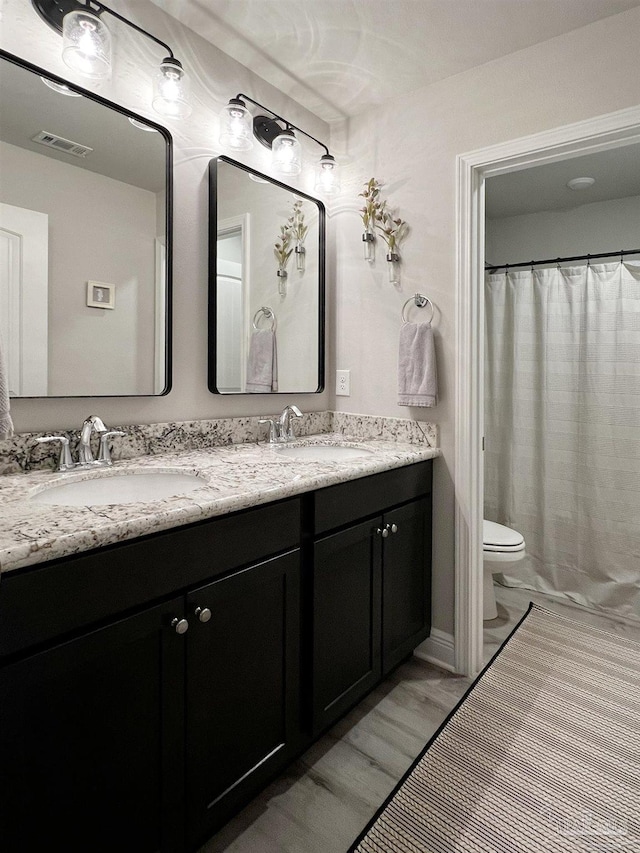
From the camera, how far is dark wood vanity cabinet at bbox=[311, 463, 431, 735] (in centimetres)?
149

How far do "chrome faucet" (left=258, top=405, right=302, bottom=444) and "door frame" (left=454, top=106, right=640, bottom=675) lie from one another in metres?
0.67

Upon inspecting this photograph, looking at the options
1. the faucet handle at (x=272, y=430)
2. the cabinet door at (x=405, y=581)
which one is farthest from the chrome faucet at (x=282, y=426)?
the cabinet door at (x=405, y=581)

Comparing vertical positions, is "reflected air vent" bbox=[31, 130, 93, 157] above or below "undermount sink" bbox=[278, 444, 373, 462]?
above

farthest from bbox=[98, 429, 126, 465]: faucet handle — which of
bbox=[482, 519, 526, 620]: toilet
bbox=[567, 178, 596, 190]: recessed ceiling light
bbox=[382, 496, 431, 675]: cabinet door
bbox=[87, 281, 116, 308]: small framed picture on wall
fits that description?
bbox=[567, 178, 596, 190]: recessed ceiling light

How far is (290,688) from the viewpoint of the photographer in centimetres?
139

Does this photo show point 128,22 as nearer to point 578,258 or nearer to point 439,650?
point 578,258

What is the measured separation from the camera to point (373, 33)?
1.77 metres

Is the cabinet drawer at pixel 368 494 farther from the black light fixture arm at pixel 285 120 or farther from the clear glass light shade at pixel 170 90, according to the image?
the black light fixture arm at pixel 285 120

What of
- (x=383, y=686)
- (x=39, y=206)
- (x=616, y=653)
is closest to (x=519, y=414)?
(x=616, y=653)

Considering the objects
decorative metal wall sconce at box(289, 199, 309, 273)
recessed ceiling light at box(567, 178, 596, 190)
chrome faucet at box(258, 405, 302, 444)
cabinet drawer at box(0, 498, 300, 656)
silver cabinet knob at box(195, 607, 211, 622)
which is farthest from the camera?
recessed ceiling light at box(567, 178, 596, 190)

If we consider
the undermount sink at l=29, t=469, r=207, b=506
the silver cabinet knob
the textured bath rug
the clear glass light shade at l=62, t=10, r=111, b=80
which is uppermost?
the clear glass light shade at l=62, t=10, r=111, b=80

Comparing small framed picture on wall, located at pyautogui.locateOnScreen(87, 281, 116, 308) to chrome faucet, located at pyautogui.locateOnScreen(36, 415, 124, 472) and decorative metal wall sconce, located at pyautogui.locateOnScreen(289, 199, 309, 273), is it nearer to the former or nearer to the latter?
chrome faucet, located at pyautogui.locateOnScreen(36, 415, 124, 472)

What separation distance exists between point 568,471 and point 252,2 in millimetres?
Result: 2572

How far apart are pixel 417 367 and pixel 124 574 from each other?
142cm
